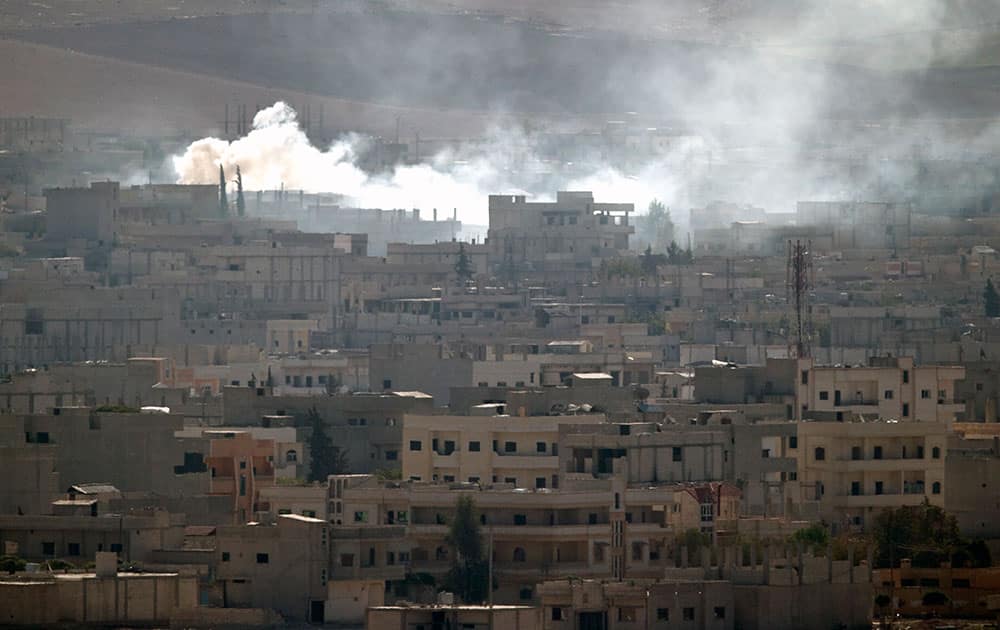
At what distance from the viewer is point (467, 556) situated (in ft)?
188

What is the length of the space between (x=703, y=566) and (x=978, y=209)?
10478cm

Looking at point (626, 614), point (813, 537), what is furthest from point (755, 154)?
point (626, 614)

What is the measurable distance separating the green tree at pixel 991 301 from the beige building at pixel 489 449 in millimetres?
47657

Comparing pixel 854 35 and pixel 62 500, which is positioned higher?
pixel 854 35

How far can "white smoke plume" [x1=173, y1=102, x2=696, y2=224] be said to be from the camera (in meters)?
159

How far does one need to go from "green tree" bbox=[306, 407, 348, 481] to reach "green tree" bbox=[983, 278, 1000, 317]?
42873 mm

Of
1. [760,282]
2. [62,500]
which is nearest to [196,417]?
[62,500]

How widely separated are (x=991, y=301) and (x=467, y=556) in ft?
189

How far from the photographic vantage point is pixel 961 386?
8112cm

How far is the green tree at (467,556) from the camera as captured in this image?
184 feet

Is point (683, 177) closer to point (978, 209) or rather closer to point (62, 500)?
point (978, 209)

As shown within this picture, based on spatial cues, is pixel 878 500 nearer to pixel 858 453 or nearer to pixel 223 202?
pixel 858 453

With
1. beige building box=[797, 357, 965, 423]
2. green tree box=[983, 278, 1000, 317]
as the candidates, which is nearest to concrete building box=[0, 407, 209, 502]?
beige building box=[797, 357, 965, 423]

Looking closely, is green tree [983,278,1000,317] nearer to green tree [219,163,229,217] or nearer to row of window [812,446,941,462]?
green tree [219,163,229,217]
